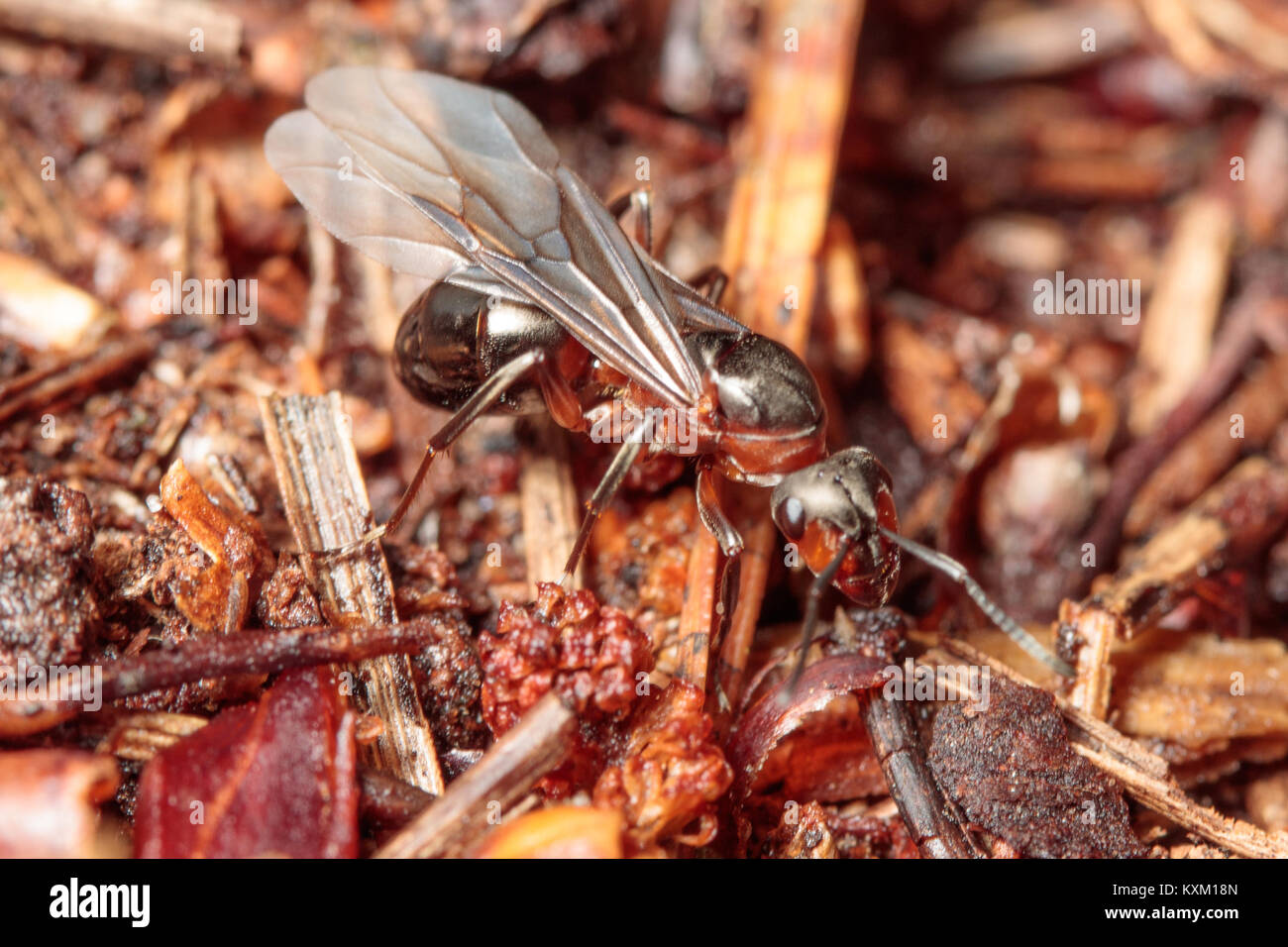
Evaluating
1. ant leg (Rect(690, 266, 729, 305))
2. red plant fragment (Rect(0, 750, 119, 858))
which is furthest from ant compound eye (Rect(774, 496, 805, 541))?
red plant fragment (Rect(0, 750, 119, 858))

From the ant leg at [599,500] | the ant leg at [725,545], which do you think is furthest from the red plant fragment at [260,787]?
the ant leg at [725,545]

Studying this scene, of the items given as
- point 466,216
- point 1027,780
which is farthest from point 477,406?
point 1027,780

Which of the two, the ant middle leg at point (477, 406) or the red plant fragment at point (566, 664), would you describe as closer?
the red plant fragment at point (566, 664)

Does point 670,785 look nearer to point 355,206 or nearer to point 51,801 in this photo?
point 51,801

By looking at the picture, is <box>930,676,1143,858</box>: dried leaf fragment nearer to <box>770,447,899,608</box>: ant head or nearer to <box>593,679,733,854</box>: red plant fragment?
<box>770,447,899,608</box>: ant head

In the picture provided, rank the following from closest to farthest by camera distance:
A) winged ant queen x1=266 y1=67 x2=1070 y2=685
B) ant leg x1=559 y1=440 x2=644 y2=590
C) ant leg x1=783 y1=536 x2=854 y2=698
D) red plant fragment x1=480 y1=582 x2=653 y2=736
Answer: red plant fragment x1=480 y1=582 x2=653 y2=736
ant leg x1=783 y1=536 x2=854 y2=698
ant leg x1=559 y1=440 x2=644 y2=590
winged ant queen x1=266 y1=67 x2=1070 y2=685

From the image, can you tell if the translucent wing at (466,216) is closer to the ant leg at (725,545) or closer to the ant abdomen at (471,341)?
the ant abdomen at (471,341)

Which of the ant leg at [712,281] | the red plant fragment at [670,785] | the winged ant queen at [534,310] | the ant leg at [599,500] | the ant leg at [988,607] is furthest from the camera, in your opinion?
the ant leg at [712,281]
